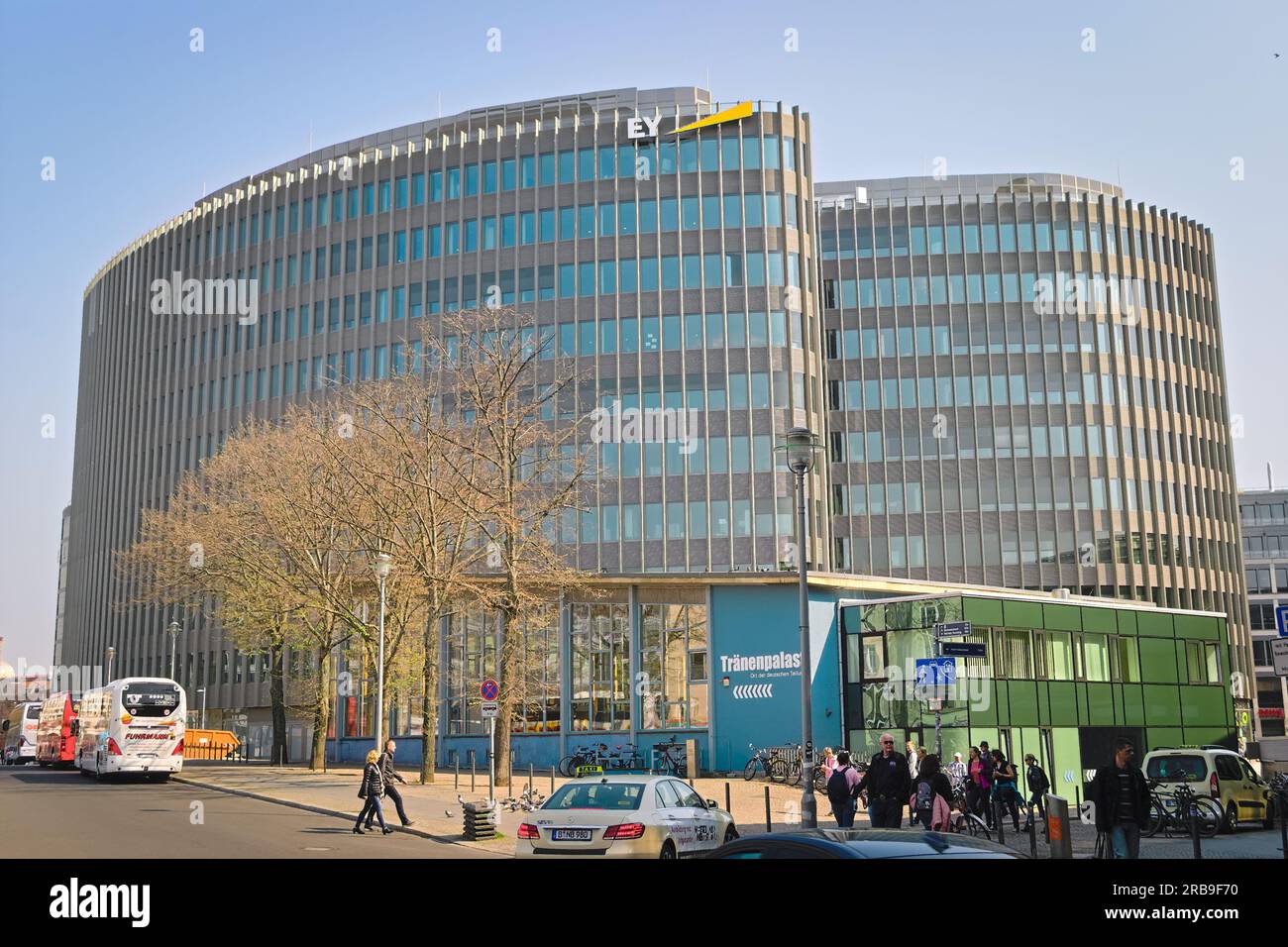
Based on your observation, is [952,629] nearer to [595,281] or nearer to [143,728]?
[143,728]

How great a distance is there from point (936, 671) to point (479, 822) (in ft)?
32.1

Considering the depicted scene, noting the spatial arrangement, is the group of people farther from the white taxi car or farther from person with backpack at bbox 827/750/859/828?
the white taxi car

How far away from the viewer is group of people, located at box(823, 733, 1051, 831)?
63.8 feet

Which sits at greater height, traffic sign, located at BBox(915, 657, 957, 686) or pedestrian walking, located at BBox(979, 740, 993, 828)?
traffic sign, located at BBox(915, 657, 957, 686)

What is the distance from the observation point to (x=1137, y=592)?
84.3 metres

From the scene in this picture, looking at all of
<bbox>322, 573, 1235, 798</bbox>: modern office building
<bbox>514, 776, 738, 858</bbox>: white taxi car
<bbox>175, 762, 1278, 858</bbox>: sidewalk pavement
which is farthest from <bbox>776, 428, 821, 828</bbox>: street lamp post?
<bbox>322, 573, 1235, 798</bbox>: modern office building

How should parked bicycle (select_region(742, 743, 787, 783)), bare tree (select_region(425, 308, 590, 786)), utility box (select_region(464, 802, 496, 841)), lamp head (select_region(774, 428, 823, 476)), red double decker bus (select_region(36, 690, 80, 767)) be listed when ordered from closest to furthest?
lamp head (select_region(774, 428, 823, 476)) < utility box (select_region(464, 802, 496, 841)) < bare tree (select_region(425, 308, 590, 786)) < parked bicycle (select_region(742, 743, 787, 783)) < red double decker bus (select_region(36, 690, 80, 767))
